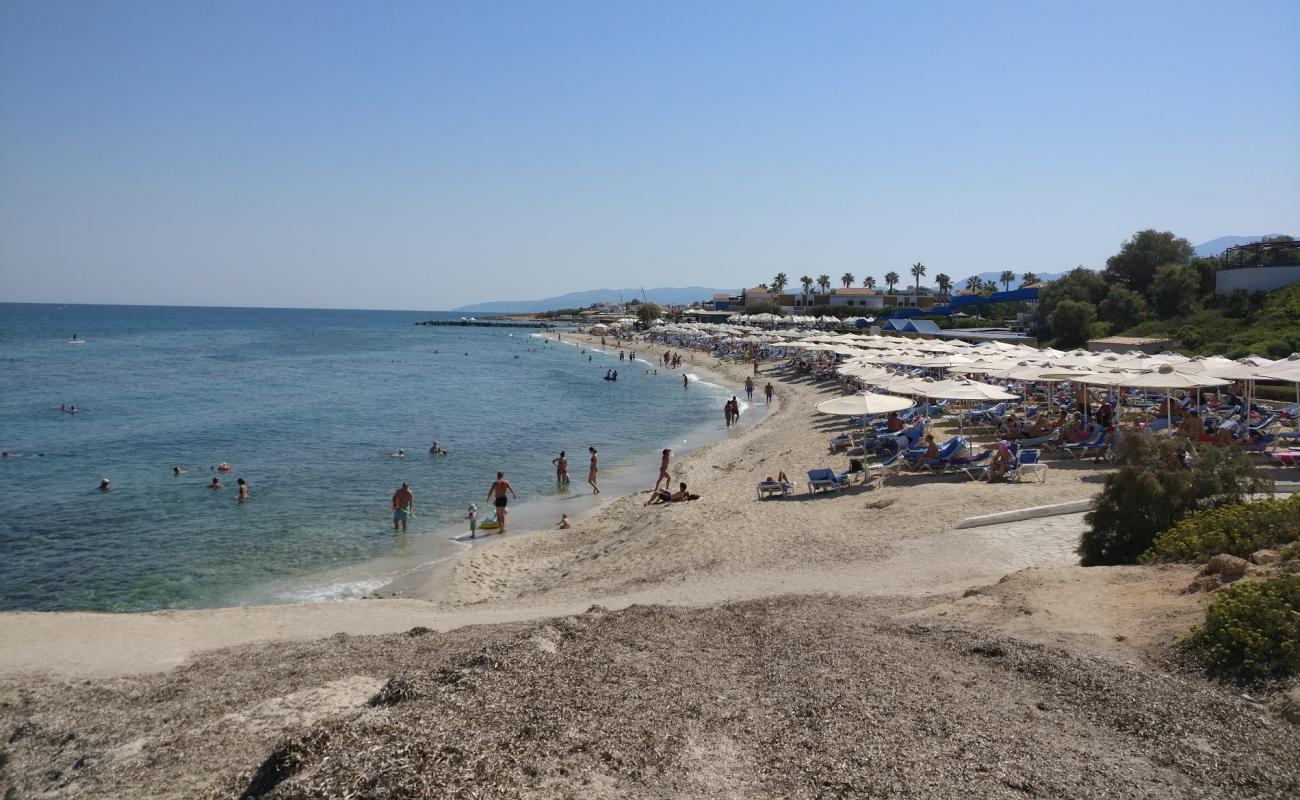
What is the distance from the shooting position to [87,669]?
322 inches

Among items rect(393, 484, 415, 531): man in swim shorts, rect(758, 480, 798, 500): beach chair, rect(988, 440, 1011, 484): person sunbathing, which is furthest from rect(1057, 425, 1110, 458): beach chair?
rect(393, 484, 415, 531): man in swim shorts

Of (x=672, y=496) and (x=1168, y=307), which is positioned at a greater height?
(x=1168, y=307)

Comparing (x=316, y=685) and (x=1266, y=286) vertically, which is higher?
(x=1266, y=286)

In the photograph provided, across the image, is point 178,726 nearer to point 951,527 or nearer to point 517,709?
point 517,709

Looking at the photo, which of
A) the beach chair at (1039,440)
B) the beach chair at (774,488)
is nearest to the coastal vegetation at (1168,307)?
the beach chair at (1039,440)

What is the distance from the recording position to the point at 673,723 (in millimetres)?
5191

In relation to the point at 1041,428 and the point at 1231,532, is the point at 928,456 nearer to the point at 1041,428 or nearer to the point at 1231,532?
the point at 1041,428

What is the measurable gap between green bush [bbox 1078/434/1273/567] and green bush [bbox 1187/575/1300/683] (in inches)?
102

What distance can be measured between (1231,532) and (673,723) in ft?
18.9

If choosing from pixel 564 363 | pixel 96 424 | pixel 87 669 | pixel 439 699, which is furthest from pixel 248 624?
pixel 564 363

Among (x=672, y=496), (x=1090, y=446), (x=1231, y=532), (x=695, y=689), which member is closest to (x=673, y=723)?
(x=695, y=689)

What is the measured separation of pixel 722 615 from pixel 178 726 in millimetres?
4702

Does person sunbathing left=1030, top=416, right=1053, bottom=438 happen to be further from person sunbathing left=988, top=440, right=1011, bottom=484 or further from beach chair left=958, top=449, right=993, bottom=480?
person sunbathing left=988, top=440, right=1011, bottom=484

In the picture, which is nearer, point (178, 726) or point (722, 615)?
point (178, 726)
